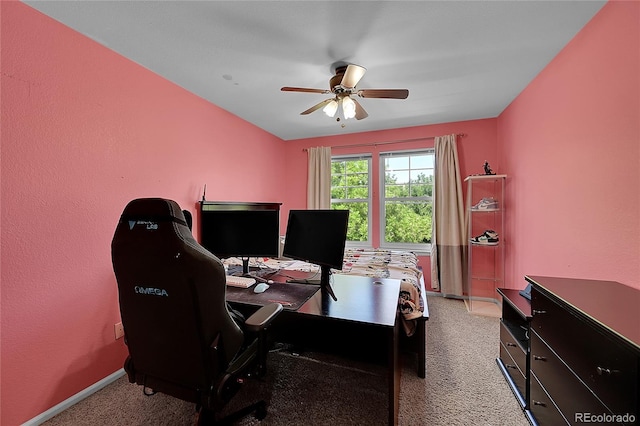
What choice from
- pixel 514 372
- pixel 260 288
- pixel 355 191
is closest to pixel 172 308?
pixel 260 288

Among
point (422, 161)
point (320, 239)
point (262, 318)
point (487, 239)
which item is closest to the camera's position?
point (262, 318)

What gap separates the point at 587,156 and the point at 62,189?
354 cm

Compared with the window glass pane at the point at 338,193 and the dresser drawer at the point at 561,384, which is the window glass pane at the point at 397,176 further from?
the dresser drawer at the point at 561,384

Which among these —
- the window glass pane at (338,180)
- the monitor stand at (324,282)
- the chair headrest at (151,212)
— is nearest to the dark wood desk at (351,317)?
the monitor stand at (324,282)

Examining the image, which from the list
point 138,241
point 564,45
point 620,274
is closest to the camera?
point 138,241

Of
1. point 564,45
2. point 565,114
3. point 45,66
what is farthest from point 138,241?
point 564,45

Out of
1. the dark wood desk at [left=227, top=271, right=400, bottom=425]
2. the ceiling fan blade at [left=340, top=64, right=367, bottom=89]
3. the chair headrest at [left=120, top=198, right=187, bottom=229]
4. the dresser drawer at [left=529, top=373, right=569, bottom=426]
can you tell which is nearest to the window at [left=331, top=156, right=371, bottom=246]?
the ceiling fan blade at [left=340, top=64, right=367, bottom=89]

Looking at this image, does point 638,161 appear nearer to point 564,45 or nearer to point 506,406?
point 564,45

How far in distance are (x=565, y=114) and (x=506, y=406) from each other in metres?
Result: 2.17

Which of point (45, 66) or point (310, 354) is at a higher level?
point (45, 66)

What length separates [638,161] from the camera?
1.32 metres

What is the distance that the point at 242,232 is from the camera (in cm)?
192

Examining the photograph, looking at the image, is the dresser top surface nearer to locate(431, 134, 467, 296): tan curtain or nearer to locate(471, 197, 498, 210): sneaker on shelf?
locate(471, 197, 498, 210): sneaker on shelf

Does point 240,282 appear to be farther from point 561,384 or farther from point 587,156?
point 587,156
